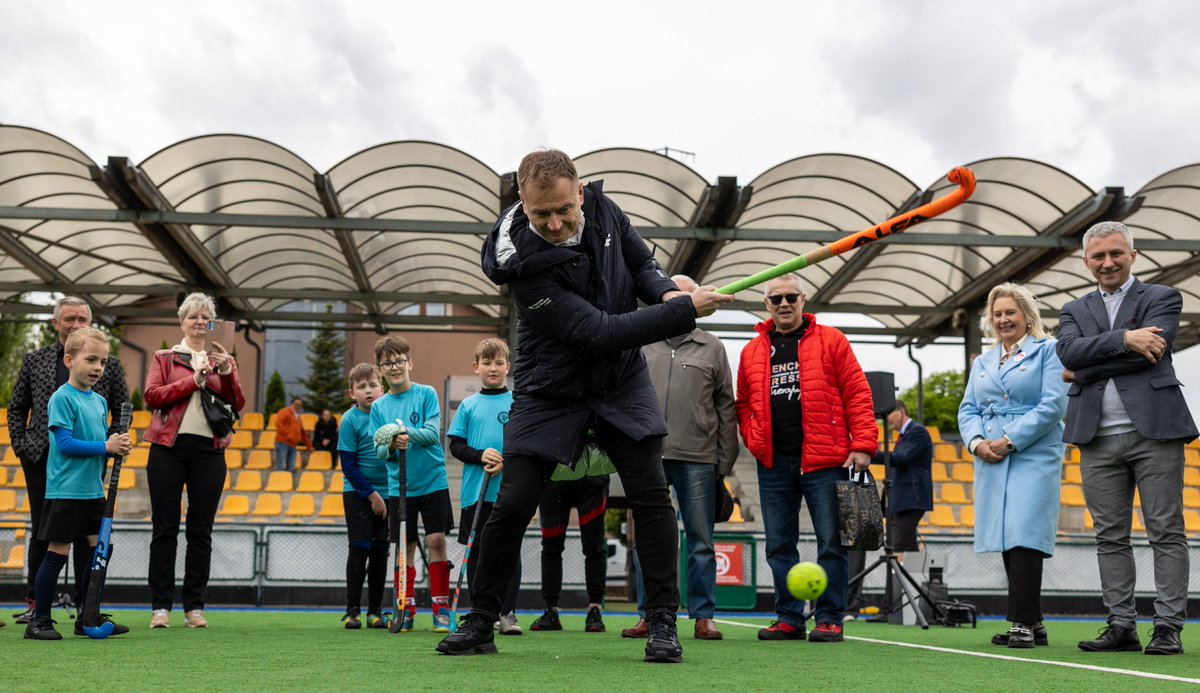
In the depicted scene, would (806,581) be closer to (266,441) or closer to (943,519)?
(943,519)

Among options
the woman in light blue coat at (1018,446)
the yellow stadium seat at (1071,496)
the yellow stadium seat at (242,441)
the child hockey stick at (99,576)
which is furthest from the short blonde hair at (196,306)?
the yellow stadium seat at (242,441)

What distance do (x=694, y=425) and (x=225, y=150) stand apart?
423 inches

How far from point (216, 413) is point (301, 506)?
9.88 m

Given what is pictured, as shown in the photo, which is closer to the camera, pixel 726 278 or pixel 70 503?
pixel 70 503

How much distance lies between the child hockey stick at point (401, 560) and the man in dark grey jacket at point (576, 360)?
1941 millimetres

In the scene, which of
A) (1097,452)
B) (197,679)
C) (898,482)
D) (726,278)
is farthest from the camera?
(726,278)

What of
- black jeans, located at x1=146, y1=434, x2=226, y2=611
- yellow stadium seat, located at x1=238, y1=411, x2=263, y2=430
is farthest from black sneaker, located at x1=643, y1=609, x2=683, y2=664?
yellow stadium seat, located at x1=238, y1=411, x2=263, y2=430

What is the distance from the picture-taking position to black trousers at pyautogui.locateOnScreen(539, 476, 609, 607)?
6707mm

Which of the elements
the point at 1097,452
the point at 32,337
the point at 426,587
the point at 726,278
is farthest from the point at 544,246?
the point at 32,337

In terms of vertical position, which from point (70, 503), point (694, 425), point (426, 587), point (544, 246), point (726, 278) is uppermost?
point (726, 278)

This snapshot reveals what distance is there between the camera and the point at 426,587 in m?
10.6

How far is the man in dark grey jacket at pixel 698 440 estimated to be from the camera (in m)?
5.88

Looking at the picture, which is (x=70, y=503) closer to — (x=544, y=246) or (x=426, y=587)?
(x=544, y=246)

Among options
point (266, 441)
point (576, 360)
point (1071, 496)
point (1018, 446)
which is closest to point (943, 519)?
point (1071, 496)
